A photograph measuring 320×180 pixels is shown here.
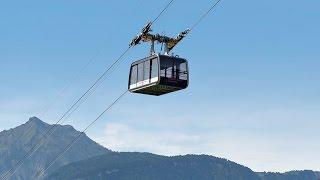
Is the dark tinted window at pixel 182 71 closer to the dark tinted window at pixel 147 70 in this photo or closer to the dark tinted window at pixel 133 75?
the dark tinted window at pixel 147 70

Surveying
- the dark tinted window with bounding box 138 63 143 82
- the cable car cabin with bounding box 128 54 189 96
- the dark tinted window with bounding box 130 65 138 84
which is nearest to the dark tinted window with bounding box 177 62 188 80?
the cable car cabin with bounding box 128 54 189 96

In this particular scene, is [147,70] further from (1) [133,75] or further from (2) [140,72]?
(1) [133,75]

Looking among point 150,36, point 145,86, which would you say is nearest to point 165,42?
point 150,36

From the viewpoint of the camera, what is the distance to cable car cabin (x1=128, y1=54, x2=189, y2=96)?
159 feet

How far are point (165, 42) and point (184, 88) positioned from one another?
465 cm

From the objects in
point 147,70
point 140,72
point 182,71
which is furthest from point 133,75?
point 182,71

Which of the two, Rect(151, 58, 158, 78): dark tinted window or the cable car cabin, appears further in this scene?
the cable car cabin

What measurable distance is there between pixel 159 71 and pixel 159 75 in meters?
0.36

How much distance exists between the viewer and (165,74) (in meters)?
49.3

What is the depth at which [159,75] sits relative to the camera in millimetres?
48250

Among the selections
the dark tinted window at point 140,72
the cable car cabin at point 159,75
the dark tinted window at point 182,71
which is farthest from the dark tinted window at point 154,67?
the dark tinted window at point 182,71

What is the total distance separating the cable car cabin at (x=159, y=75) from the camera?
48594 millimetres

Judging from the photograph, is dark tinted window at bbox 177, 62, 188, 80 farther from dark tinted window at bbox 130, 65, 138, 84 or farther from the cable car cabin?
dark tinted window at bbox 130, 65, 138, 84

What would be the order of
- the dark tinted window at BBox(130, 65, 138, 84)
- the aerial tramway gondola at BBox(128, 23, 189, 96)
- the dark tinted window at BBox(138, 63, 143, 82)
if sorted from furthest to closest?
the dark tinted window at BBox(130, 65, 138, 84) < the dark tinted window at BBox(138, 63, 143, 82) < the aerial tramway gondola at BBox(128, 23, 189, 96)
